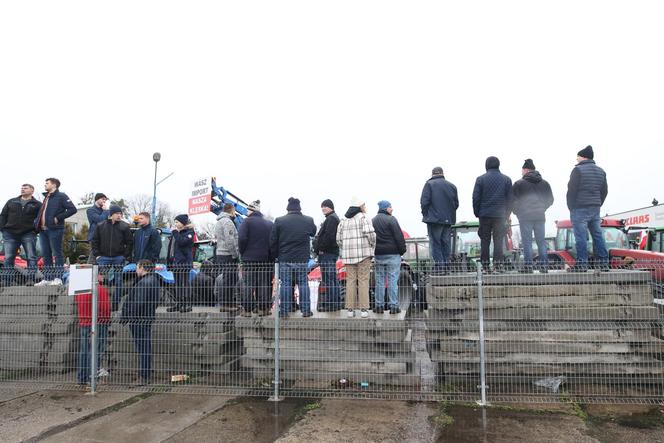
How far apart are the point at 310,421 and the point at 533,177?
479 cm

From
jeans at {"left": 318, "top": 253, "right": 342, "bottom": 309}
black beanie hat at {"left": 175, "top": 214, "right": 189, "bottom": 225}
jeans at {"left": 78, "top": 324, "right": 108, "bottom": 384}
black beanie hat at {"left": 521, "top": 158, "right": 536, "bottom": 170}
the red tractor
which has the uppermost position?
black beanie hat at {"left": 521, "top": 158, "right": 536, "bottom": 170}

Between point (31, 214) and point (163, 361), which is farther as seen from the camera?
point (31, 214)

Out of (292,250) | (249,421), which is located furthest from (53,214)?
(249,421)

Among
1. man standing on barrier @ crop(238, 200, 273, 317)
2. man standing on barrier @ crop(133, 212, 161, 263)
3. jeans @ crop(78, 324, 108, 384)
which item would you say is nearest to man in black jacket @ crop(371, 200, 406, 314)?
man standing on barrier @ crop(238, 200, 273, 317)

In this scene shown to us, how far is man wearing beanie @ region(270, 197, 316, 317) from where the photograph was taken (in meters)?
6.05

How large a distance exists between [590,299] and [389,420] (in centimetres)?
303

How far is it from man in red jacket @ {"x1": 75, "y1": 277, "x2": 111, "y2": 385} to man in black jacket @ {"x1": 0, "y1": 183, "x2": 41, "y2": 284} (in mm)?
2606

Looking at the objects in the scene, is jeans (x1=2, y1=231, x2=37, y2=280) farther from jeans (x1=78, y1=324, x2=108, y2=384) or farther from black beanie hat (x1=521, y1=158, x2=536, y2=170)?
black beanie hat (x1=521, y1=158, x2=536, y2=170)

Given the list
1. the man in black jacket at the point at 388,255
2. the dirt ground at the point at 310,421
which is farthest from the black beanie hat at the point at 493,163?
the dirt ground at the point at 310,421

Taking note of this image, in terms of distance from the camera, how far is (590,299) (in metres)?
5.57

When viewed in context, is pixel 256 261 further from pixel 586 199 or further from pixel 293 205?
pixel 586 199

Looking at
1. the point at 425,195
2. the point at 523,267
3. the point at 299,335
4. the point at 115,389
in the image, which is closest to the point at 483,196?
the point at 425,195

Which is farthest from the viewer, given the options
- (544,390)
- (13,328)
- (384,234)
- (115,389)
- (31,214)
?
(31,214)

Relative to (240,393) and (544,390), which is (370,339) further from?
(544,390)
